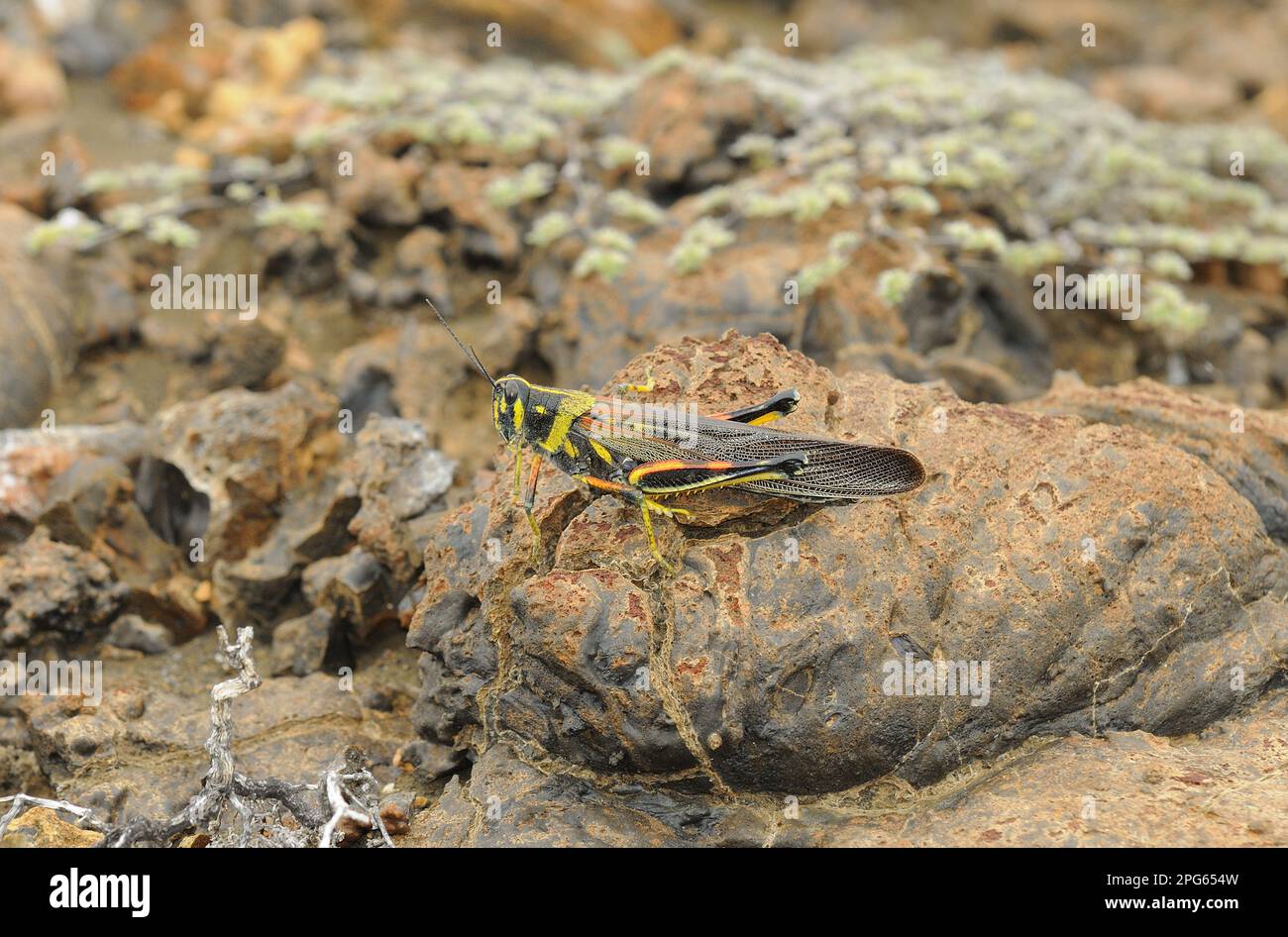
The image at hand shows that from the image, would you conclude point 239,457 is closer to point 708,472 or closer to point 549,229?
point 549,229

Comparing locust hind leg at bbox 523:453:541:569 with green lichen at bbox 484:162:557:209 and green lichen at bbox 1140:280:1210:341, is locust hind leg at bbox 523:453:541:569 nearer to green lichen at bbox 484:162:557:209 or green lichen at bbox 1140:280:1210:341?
green lichen at bbox 484:162:557:209

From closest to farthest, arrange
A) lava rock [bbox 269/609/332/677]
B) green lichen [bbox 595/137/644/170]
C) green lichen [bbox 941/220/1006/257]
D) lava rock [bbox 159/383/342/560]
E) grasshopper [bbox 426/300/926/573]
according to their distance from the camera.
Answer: grasshopper [bbox 426/300/926/573] → lava rock [bbox 269/609/332/677] → lava rock [bbox 159/383/342/560] → green lichen [bbox 941/220/1006/257] → green lichen [bbox 595/137/644/170]

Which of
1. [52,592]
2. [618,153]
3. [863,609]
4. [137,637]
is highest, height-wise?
[618,153]

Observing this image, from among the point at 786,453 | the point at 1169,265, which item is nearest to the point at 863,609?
the point at 786,453

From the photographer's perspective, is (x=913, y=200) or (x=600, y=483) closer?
(x=600, y=483)

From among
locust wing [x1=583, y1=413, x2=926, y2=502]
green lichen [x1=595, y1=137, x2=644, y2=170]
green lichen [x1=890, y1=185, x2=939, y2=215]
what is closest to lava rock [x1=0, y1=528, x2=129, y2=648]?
locust wing [x1=583, y1=413, x2=926, y2=502]

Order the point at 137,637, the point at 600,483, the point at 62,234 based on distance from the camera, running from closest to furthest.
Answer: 1. the point at 600,483
2. the point at 137,637
3. the point at 62,234

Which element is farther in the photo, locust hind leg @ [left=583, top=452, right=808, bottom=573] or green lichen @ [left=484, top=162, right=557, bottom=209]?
green lichen @ [left=484, top=162, right=557, bottom=209]
